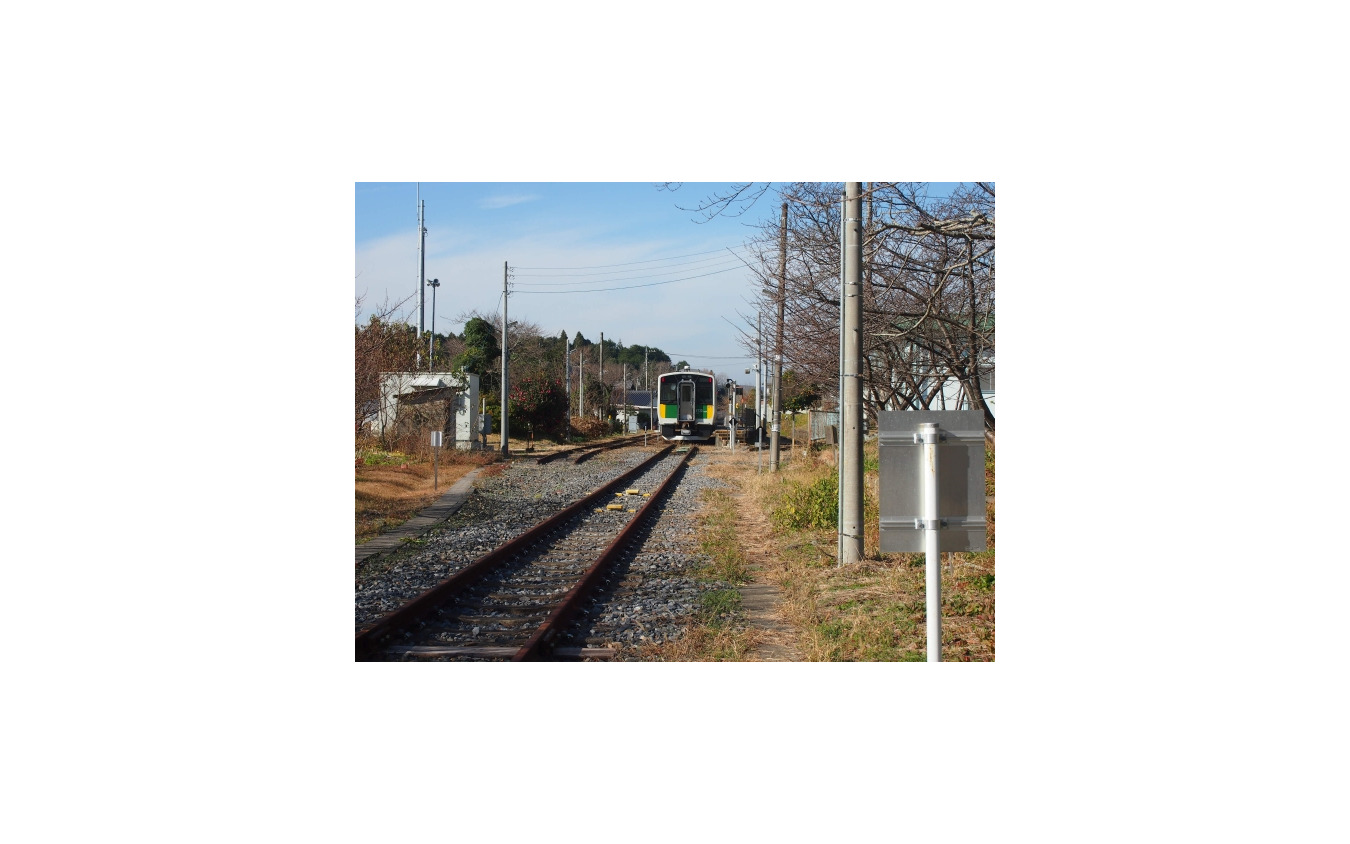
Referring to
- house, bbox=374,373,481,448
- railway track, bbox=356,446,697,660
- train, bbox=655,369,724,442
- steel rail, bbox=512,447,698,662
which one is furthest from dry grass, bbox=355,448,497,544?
train, bbox=655,369,724,442

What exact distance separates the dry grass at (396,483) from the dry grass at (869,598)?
15.9 feet

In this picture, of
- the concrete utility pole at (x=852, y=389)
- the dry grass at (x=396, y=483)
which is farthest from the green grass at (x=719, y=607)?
the dry grass at (x=396, y=483)

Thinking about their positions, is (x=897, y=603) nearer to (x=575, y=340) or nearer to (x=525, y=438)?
(x=525, y=438)

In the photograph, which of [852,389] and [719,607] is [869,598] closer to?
[719,607]

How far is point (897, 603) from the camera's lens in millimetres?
6719

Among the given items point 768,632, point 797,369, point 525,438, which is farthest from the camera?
point 525,438

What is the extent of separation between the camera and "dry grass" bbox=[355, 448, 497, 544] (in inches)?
472

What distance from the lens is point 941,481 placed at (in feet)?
12.9

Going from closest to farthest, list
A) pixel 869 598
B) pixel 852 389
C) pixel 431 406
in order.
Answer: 1. pixel 869 598
2. pixel 852 389
3. pixel 431 406

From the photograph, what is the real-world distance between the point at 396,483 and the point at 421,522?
4.03 m

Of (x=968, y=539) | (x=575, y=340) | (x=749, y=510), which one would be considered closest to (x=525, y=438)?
(x=749, y=510)

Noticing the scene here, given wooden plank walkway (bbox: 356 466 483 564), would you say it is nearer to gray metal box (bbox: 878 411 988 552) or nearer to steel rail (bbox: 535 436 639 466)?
steel rail (bbox: 535 436 639 466)

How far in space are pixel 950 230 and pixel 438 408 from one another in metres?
16.7

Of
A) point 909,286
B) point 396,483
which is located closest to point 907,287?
point 909,286
